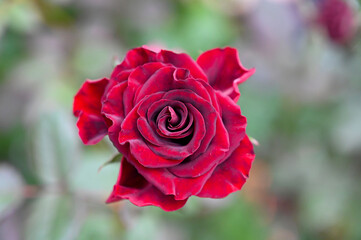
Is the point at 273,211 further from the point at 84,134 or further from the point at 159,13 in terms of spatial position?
the point at 84,134

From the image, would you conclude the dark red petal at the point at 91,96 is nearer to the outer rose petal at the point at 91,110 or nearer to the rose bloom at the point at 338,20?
the outer rose petal at the point at 91,110

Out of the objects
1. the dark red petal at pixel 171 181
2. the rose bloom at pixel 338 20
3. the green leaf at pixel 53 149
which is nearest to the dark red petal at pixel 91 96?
the dark red petal at pixel 171 181

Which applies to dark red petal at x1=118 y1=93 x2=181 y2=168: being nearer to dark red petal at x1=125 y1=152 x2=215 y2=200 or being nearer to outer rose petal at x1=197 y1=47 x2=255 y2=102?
dark red petal at x1=125 y1=152 x2=215 y2=200

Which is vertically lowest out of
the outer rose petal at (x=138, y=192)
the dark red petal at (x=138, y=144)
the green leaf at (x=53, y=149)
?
the green leaf at (x=53, y=149)

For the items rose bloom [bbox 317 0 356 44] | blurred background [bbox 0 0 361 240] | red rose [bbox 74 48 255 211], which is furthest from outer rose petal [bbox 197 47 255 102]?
rose bloom [bbox 317 0 356 44]

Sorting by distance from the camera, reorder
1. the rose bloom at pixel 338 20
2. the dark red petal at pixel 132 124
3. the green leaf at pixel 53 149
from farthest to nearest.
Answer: the rose bloom at pixel 338 20
the green leaf at pixel 53 149
the dark red petal at pixel 132 124

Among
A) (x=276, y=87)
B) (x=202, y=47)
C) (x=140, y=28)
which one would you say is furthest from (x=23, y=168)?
(x=276, y=87)

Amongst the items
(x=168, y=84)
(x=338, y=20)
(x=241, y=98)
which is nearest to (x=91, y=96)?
(x=168, y=84)

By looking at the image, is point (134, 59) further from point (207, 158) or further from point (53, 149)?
point (53, 149)
